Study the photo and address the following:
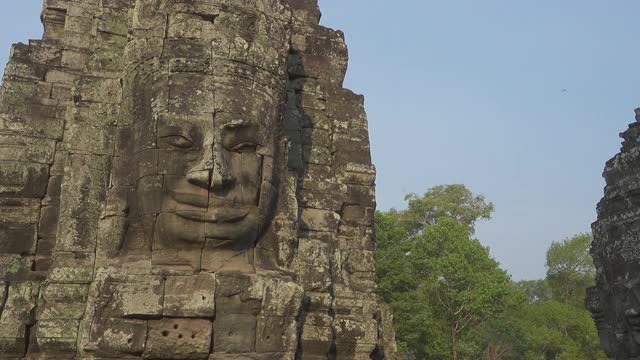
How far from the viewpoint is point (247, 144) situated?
16.3ft

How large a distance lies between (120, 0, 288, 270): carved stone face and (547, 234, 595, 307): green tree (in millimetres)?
40296

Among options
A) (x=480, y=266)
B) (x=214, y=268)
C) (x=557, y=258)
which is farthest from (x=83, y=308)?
(x=557, y=258)

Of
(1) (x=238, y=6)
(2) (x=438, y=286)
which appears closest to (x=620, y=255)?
(1) (x=238, y=6)

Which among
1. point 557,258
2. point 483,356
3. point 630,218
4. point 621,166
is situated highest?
point 557,258

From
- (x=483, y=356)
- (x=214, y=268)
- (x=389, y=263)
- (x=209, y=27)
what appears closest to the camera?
(x=214, y=268)

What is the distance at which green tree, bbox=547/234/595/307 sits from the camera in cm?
4059

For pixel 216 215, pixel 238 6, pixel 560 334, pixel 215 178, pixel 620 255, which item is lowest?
pixel 560 334

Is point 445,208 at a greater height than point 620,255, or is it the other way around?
point 445,208

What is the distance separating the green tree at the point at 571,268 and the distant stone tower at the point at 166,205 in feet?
127

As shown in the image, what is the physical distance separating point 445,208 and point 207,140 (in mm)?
37388

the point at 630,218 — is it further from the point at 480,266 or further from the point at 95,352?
the point at 480,266

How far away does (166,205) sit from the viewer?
4.68 metres

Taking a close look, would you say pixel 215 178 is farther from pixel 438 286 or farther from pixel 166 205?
pixel 438 286

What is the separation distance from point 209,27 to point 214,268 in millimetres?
2135
